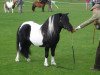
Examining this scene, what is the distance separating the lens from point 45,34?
11234 mm

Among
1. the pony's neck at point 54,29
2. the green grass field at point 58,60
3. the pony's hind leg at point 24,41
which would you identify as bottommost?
the green grass field at point 58,60

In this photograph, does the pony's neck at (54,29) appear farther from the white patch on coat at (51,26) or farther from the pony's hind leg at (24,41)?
the pony's hind leg at (24,41)

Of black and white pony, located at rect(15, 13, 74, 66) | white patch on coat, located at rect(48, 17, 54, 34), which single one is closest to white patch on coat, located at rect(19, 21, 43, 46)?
black and white pony, located at rect(15, 13, 74, 66)

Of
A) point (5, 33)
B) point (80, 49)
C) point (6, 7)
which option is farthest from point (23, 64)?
point (6, 7)

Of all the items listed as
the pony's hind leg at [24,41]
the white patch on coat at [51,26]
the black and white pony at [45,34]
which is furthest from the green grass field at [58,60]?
the white patch on coat at [51,26]

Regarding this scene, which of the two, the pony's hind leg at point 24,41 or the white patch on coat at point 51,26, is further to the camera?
the pony's hind leg at point 24,41

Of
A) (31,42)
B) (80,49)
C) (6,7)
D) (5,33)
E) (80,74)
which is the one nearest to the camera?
(80,74)

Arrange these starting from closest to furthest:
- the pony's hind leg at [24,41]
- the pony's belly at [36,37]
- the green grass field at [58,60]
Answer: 1. the green grass field at [58,60]
2. the pony's belly at [36,37]
3. the pony's hind leg at [24,41]

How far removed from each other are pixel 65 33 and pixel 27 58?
26.9 feet

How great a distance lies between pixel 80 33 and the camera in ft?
67.3

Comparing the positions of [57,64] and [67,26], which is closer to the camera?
[67,26]

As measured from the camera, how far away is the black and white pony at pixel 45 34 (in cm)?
1095

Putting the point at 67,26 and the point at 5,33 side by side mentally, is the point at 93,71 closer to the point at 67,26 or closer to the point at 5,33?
the point at 67,26

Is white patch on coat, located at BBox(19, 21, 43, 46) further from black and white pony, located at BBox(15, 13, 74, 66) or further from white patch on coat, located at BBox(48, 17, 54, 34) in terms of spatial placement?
white patch on coat, located at BBox(48, 17, 54, 34)
